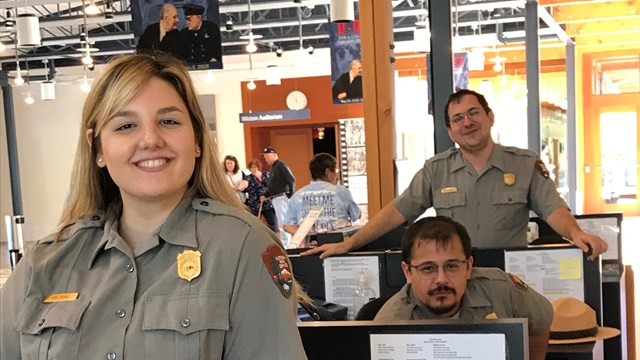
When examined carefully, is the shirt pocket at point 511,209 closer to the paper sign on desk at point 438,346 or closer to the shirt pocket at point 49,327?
the paper sign on desk at point 438,346

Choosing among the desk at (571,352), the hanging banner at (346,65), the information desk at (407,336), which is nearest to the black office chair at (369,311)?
the desk at (571,352)

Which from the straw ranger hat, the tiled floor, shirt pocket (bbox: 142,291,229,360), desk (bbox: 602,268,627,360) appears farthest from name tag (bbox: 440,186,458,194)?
the tiled floor

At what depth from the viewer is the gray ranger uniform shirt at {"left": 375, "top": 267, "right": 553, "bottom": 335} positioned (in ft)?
7.73

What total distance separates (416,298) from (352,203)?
156 inches

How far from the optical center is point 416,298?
7.90ft

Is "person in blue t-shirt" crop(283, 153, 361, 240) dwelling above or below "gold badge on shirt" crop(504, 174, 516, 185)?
below

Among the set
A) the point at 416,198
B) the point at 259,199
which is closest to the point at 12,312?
the point at 416,198

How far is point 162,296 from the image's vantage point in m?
1.43

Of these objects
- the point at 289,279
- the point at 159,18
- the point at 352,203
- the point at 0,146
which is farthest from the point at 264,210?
the point at 0,146

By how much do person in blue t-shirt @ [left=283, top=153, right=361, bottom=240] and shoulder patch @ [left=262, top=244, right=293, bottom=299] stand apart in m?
4.70

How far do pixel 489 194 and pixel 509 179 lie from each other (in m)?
0.13

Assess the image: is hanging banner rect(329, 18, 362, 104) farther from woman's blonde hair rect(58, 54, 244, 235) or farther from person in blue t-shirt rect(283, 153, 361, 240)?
woman's blonde hair rect(58, 54, 244, 235)

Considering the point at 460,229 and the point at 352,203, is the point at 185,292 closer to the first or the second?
the point at 460,229

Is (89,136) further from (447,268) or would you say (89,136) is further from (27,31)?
(27,31)
